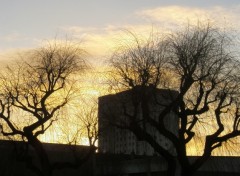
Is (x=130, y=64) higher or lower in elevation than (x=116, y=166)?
higher

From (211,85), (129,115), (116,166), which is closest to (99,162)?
(116,166)

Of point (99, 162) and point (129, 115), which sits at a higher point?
point (129, 115)

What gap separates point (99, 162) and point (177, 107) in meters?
19.1

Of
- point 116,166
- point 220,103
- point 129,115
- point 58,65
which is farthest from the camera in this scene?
point 116,166

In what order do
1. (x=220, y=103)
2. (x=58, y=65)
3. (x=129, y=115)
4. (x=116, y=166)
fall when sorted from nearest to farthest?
(x=220, y=103) → (x=129, y=115) → (x=58, y=65) → (x=116, y=166)

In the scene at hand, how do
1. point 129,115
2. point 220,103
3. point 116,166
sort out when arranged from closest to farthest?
1. point 220,103
2. point 129,115
3. point 116,166

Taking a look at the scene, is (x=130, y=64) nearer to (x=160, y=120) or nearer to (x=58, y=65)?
(x=160, y=120)

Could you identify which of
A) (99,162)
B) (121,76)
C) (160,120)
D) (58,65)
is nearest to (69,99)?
(58,65)

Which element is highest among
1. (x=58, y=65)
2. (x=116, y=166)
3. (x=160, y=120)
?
(x=58, y=65)

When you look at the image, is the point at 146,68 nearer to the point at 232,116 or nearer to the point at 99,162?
the point at 232,116

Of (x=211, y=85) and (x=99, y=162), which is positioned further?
(x=99, y=162)

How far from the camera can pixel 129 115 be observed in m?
24.5

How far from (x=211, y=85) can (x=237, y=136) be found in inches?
114

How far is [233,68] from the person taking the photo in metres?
23.0
